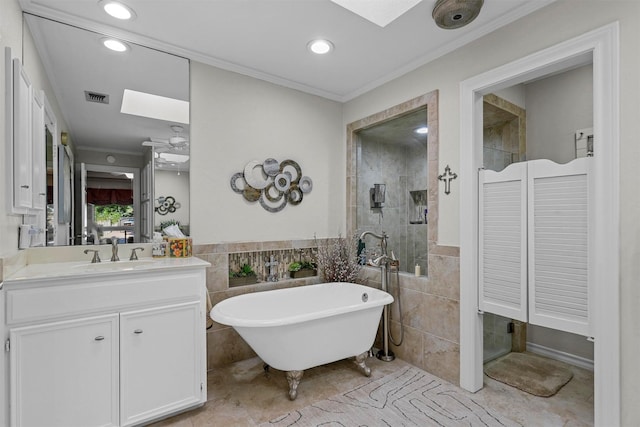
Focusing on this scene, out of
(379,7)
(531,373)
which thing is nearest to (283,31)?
(379,7)

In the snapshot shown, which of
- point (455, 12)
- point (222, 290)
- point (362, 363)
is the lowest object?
point (362, 363)

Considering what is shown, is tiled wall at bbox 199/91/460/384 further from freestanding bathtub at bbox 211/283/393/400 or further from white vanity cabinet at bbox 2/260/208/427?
white vanity cabinet at bbox 2/260/208/427

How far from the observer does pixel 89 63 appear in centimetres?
238

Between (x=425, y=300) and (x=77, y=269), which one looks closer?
(x=77, y=269)

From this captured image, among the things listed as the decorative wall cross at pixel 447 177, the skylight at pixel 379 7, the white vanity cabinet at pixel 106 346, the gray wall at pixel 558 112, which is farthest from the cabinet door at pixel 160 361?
the gray wall at pixel 558 112

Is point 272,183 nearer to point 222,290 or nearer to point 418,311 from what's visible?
point 222,290

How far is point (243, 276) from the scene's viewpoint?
Result: 9.89 ft

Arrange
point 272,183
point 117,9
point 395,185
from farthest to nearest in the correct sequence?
point 395,185 < point 272,183 < point 117,9

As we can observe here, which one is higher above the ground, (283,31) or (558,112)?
(283,31)

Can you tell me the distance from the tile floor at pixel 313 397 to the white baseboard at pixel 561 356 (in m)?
0.10

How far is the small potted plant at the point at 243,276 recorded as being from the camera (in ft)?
9.74

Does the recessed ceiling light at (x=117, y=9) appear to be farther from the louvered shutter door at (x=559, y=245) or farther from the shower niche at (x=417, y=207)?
the shower niche at (x=417, y=207)

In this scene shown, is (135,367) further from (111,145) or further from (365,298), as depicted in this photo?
(365,298)

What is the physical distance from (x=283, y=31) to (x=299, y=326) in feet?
6.98
